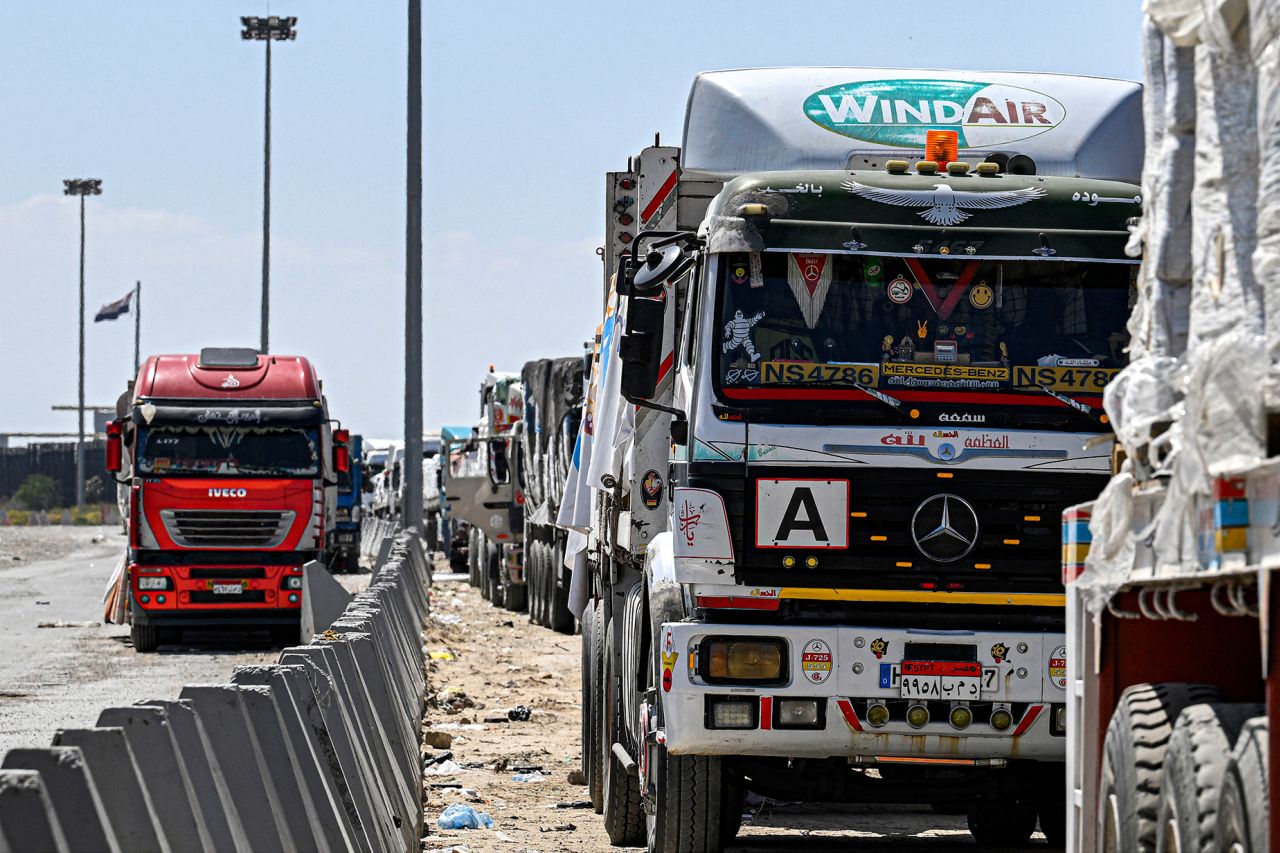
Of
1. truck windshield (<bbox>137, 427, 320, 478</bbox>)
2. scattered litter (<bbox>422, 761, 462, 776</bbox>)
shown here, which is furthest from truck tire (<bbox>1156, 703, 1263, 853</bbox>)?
truck windshield (<bbox>137, 427, 320, 478</bbox>)

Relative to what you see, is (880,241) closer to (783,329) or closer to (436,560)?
(783,329)

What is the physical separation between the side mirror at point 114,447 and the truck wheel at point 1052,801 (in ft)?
51.3

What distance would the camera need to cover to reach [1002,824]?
32.8 feet

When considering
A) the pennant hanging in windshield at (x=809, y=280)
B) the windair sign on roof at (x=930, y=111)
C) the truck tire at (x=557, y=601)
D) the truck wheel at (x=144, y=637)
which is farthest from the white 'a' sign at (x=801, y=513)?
the truck tire at (x=557, y=601)

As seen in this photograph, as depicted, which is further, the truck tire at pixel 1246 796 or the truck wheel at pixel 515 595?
the truck wheel at pixel 515 595

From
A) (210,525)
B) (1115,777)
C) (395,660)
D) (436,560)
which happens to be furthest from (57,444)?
(1115,777)

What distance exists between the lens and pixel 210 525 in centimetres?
2339

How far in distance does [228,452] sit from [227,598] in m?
1.70

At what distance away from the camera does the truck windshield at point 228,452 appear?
2336 cm

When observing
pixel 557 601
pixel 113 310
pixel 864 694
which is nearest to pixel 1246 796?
pixel 864 694

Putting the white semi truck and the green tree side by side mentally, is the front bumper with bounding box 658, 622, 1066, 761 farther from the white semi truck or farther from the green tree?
the green tree

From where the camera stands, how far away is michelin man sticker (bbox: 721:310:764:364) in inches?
315

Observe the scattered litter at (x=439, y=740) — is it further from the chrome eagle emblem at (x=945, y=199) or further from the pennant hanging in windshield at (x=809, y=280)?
the chrome eagle emblem at (x=945, y=199)

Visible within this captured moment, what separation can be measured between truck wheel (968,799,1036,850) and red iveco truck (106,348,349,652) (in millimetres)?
14617
